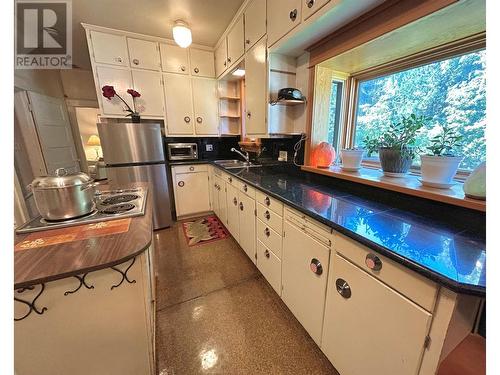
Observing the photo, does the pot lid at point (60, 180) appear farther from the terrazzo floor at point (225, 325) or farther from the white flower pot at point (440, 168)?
the white flower pot at point (440, 168)

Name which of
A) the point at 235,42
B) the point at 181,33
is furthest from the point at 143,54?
the point at 235,42

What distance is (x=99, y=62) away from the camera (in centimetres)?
243

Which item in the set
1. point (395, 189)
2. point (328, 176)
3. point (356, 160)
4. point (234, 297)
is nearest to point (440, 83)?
point (356, 160)

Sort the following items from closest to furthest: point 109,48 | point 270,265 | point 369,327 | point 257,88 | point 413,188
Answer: point 369,327, point 413,188, point 270,265, point 257,88, point 109,48

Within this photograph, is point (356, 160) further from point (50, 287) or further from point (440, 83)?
point (50, 287)

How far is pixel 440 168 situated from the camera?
3.24 feet

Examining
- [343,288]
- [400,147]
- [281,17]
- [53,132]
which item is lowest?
[343,288]

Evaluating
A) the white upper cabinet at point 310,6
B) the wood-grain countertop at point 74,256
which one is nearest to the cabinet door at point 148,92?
the white upper cabinet at point 310,6

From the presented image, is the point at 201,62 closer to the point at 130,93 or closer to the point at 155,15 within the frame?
the point at 155,15

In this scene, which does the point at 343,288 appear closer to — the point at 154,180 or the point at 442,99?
the point at 442,99

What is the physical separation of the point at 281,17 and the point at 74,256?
2000 mm

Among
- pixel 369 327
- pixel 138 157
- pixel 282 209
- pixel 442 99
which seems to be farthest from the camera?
pixel 138 157

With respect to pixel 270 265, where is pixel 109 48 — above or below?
above

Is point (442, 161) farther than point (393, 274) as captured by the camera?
Yes
